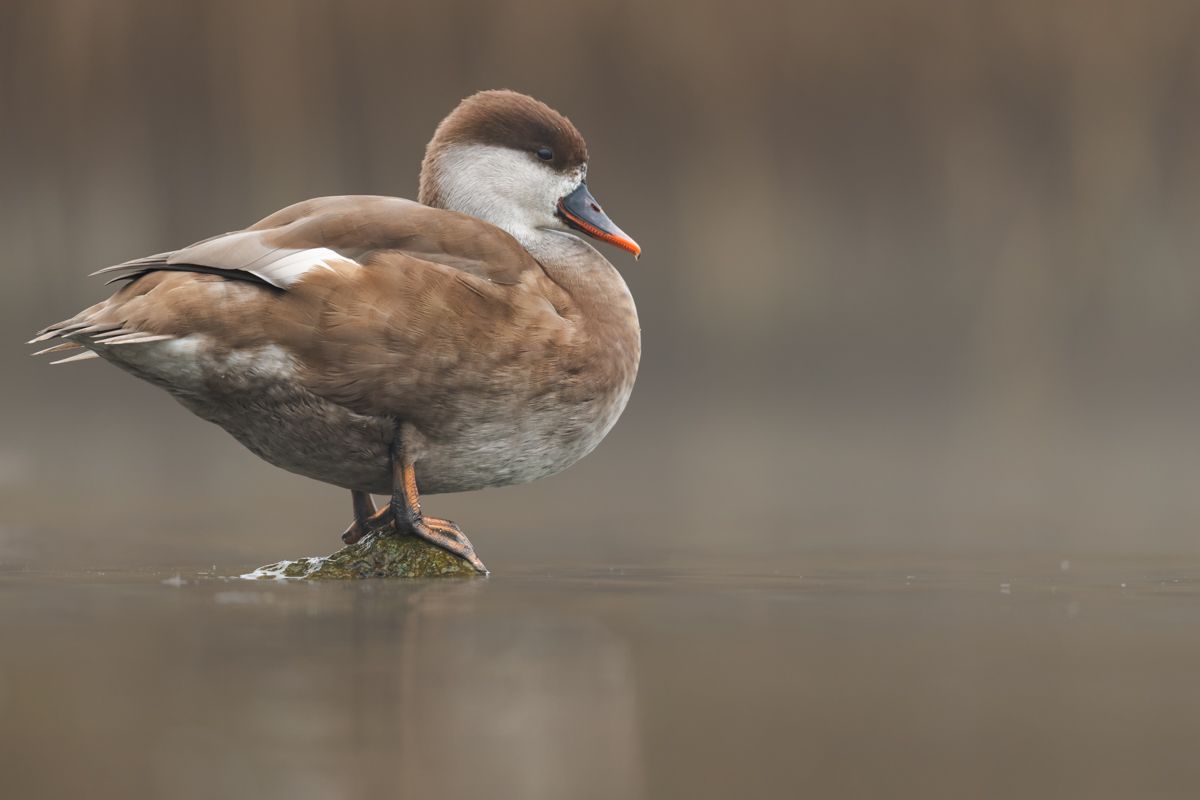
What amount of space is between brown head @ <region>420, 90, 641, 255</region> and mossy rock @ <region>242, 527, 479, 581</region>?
1.03 meters

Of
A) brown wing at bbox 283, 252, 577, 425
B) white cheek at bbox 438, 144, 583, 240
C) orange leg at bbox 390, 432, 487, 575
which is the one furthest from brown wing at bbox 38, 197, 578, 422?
white cheek at bbox 438, 144, 583, 240

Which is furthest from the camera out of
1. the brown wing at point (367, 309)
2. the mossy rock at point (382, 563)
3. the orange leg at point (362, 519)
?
the orange leg at point (362, 519)

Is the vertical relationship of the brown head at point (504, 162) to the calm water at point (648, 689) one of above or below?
above

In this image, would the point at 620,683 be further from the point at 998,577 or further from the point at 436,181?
the point at 436,181

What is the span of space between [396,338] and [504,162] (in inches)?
33.2

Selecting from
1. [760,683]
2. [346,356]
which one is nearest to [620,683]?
[760,683]

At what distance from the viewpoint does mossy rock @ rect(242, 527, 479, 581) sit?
4203 millimetres

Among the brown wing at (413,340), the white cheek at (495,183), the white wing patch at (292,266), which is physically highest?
the white cheek at (495,183)

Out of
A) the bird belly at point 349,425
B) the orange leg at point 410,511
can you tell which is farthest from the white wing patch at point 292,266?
the orange leg at point 410,511

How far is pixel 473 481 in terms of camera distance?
4.41 m

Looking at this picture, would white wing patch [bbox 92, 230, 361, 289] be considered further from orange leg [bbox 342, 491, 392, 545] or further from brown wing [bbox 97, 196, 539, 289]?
orange leg [bbox 342, 491, 392, 545]

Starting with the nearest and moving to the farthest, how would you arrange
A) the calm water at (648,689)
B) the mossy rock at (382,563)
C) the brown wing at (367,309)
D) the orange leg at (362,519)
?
the calm water at (648,689), the brown wing at (367,309), the mossy rock at (382,563), the orange leg at (362,519)

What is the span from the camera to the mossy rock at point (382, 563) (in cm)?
420

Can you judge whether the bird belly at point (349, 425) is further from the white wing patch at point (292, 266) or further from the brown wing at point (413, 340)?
the white wing patch at point (292, 266)
